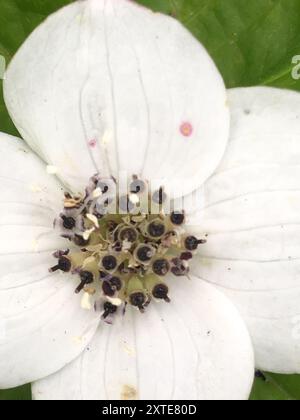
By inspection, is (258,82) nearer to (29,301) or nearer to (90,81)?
(90,81)

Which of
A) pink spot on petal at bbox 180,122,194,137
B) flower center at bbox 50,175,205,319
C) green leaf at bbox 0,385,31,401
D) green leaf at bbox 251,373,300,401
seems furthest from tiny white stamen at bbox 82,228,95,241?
green leaf at bbox 251,373,300,401

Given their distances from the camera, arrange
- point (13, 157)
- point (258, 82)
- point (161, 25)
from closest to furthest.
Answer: point (161, 25) < point (13, 157) < point (258, 82)

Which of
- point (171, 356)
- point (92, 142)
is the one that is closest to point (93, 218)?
point (92, 142)

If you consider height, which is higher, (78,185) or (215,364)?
(78,185)

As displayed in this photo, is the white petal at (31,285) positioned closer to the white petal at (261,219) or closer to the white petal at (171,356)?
the white petal at (171,356)

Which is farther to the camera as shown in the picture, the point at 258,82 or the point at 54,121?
the point at 258,82

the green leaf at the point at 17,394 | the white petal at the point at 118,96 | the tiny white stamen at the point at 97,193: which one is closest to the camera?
the white petal at the point at 118,96

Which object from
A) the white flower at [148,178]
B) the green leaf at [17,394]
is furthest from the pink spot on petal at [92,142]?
the green leaf at [17,394]

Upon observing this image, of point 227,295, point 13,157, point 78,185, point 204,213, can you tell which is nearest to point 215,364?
point 227,295
